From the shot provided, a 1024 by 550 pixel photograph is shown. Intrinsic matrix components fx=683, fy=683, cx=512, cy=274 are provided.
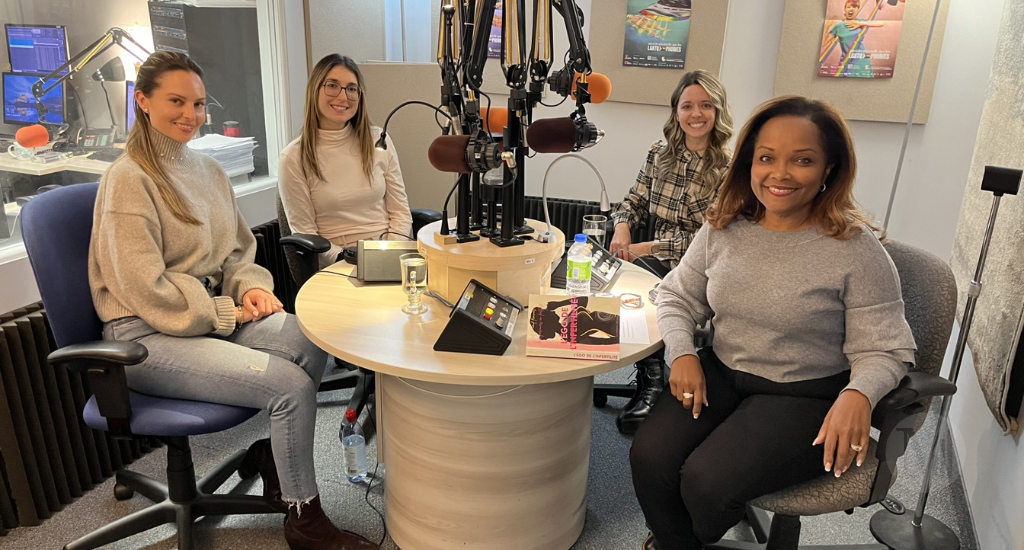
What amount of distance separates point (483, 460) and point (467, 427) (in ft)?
0.34

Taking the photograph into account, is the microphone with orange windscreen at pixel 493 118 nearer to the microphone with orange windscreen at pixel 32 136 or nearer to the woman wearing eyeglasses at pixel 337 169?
the woman wearing eyeglasses at pixel 337 169

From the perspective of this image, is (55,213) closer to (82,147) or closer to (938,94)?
(82,147)

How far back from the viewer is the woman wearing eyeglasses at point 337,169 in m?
2.56

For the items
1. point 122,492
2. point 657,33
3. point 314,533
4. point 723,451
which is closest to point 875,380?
point 723,451

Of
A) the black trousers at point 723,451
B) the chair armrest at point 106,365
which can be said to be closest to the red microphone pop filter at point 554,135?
the black trousers at point 723,451

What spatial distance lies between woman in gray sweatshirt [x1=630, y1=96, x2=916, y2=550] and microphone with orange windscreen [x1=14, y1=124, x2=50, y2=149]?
2055 mm

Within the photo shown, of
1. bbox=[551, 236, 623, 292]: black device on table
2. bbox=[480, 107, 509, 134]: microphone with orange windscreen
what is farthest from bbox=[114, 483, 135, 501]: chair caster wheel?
bbox=[480, 107, 509, 134]: microphone with orange windscreen

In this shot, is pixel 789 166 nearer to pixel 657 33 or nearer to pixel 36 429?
pixel 657 33

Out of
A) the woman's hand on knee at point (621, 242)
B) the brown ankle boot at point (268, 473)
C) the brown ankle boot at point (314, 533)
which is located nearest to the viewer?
the brown ankle boot at point (314, 533)

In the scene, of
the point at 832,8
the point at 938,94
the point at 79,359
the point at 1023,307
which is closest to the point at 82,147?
the point at 79,359

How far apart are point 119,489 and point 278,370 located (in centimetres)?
84

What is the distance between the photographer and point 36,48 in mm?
2174

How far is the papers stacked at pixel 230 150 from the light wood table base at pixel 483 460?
1674 mm

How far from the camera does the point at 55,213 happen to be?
1.77m
